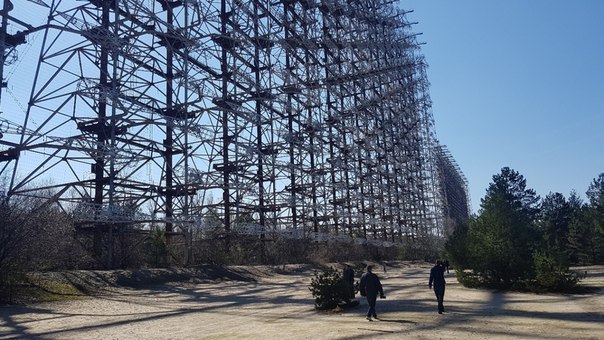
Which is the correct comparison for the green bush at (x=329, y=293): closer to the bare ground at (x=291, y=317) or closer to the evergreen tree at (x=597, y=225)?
the bare ground at (x=291, y=317)

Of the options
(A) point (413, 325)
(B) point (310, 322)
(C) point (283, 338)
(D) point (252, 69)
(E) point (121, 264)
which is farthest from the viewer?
(D) point (252, 69)

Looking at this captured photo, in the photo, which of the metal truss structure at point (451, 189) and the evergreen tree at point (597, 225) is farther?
the metal truss structure at point (451, 189)

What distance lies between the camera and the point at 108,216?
18.9 metres

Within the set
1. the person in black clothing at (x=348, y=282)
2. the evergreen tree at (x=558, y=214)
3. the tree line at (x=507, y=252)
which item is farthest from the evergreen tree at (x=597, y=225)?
the person in black clothing at (x=348, y=282)

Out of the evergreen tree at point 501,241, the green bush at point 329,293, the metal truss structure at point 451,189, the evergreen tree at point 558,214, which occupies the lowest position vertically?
the green bush at point 329,293

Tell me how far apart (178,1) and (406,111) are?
136ft

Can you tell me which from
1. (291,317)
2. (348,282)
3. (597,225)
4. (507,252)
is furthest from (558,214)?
(291,317)

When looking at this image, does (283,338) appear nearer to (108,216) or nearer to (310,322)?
(310,322)

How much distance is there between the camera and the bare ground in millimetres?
9195

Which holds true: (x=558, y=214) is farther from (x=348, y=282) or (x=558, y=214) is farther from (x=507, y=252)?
(x=348, y=282)

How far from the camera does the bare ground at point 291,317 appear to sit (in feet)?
30.2

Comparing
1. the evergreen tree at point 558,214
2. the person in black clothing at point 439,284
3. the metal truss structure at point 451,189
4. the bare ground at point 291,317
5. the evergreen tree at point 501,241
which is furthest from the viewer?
the metal truss structure at point 451,189

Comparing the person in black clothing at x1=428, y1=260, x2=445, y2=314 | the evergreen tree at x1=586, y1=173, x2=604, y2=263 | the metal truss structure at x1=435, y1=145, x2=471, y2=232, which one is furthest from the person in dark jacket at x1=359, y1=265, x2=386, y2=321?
the metal truss structure at x1=435, y1=145, x2=471, y2=232

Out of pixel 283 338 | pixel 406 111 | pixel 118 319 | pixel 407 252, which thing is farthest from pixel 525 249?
pixel 406 111
